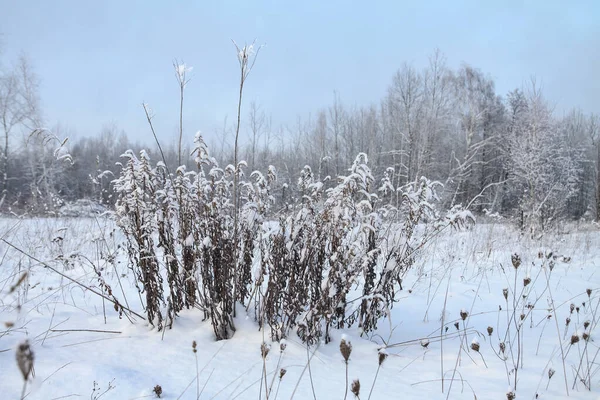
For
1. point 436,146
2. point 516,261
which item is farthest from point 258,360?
point 436,146

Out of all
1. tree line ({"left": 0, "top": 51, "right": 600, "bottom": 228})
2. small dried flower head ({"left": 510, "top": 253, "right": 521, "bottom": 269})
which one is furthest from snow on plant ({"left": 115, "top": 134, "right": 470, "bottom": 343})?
tree line ({"left": 0, "top": 51, "right": 600, "bottom": 228})

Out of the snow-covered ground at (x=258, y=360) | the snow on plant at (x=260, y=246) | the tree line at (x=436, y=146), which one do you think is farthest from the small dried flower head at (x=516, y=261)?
the tree line at (x=436, y=146)

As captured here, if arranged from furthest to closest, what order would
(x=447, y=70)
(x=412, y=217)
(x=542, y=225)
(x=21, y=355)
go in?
(x=447, y=70), (x=542, y=225), (x=412, y=217), (x=21, y=355)

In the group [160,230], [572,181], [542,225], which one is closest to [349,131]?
[572,181]

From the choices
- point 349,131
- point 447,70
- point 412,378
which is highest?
point 447,70

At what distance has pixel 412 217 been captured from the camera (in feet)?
8.00

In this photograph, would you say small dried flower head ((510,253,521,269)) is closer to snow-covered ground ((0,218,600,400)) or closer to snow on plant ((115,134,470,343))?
snow-covered ground ((0,218,600,400))

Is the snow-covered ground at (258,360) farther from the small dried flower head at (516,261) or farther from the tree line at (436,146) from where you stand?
the tree line at (436,146)

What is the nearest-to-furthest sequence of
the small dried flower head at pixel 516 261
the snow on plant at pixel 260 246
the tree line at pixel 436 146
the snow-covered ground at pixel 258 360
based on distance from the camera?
the snow-covered ground at pixel 258 360
the small dried flower head at pixel 516 261
the snow on plant at pixel 260 246
the tree line at pixel 436 146

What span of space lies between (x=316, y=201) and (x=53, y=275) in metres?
3.49

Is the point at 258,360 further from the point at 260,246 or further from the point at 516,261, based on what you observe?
the point at 516,261

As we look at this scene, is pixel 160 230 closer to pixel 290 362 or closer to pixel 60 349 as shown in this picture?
pixel 60 349

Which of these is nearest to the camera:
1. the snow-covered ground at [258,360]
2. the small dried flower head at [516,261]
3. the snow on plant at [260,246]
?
the snow-covered ground at [258,360]

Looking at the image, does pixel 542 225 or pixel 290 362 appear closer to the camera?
pixel 290 362
